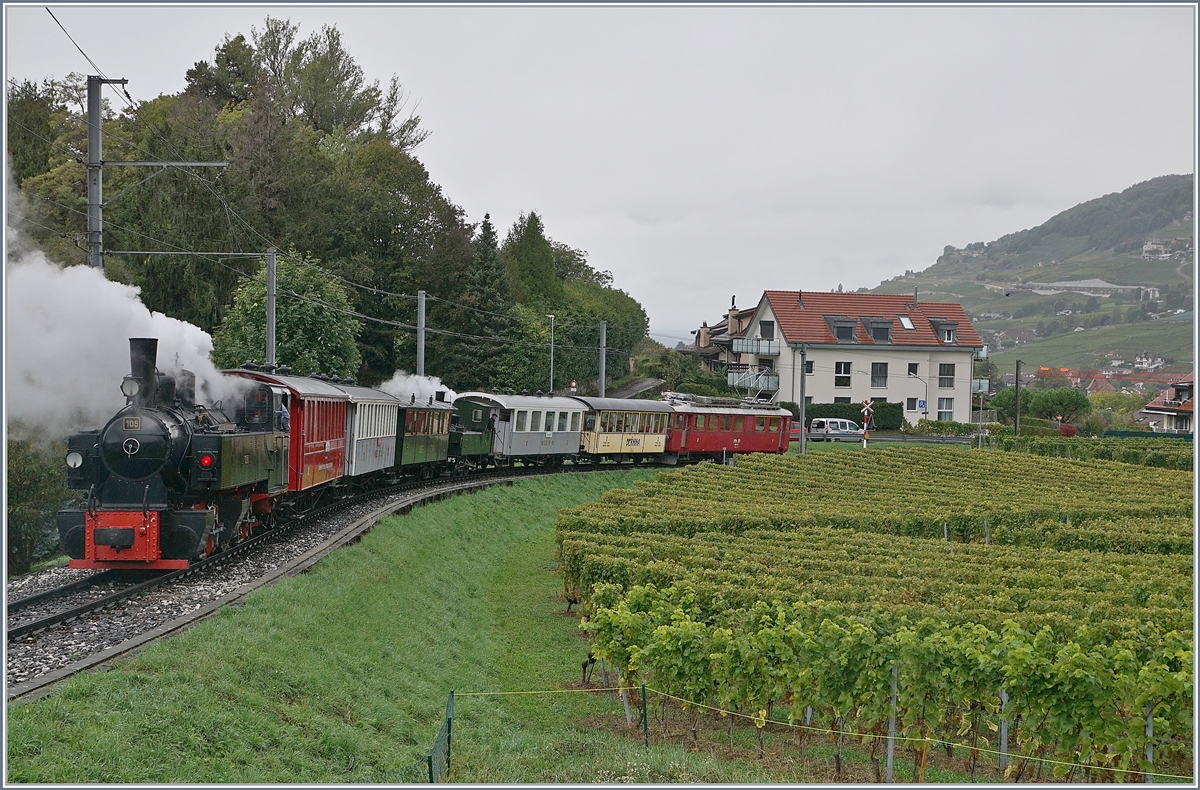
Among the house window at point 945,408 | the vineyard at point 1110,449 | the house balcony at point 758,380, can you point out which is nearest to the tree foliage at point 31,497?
the vineyard at point 1110,449

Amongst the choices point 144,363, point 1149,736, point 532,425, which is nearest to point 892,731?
point 1149,736

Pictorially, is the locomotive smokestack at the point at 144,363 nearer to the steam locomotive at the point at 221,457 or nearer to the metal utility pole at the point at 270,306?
the steam locomotive at the point at 221,457

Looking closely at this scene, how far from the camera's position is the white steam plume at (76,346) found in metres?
15.4

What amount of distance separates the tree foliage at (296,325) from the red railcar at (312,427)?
14.5m

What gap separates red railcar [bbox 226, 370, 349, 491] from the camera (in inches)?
837

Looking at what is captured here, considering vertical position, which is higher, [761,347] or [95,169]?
[761,347]

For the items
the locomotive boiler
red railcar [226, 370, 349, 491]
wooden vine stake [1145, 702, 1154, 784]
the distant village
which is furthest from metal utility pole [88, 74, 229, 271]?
the distant village

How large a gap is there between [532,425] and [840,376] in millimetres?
38659

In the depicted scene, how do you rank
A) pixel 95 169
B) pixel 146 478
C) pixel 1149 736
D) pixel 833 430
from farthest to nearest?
pixel 833 430 < pixel 95 169 < pixel 146 478 < pixel 1149 736

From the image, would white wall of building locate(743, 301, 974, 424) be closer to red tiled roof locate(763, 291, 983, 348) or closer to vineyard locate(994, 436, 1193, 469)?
red tiled roof locate(763, 291, 983, 348)

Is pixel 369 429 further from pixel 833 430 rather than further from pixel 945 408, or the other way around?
pixel 945 408

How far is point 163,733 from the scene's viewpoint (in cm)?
973

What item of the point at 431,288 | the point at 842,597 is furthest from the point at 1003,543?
the point at 431,288

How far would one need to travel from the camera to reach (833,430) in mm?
70062
